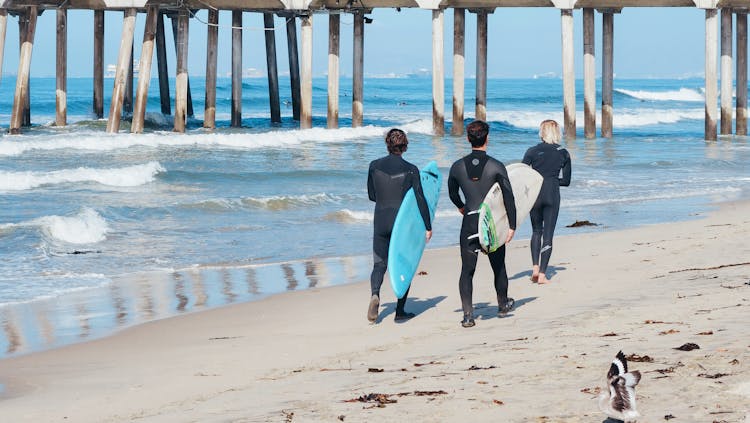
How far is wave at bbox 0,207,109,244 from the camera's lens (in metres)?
12.6

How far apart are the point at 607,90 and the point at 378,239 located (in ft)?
65.5

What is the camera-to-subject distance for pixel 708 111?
25.6 metres

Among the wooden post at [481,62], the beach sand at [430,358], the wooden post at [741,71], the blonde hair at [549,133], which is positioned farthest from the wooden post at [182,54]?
the blonde hair at [549,133]

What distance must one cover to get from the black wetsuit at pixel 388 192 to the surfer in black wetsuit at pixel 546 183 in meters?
1.56

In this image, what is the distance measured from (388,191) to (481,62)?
64.5 ft

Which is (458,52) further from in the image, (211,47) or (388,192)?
(388,192)

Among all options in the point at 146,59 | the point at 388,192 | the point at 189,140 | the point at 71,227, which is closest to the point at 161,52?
the point at 189,140

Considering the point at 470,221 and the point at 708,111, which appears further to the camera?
the point at 708,111

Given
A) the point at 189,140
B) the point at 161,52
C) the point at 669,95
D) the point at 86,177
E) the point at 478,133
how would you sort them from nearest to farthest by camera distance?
1. the point at 478,133
2. the point at 86,177
3. the point at 189,140
4. the point at 161,52
5. the point at 669,95

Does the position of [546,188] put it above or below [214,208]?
above

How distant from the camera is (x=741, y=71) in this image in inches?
997

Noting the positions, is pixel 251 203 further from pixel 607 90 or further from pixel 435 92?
pixel 607 90

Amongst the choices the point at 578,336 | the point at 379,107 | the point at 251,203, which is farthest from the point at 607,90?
the point at 379,107

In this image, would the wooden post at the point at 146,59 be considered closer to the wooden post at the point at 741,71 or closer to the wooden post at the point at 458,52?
the wooden post at the point at 458,52
